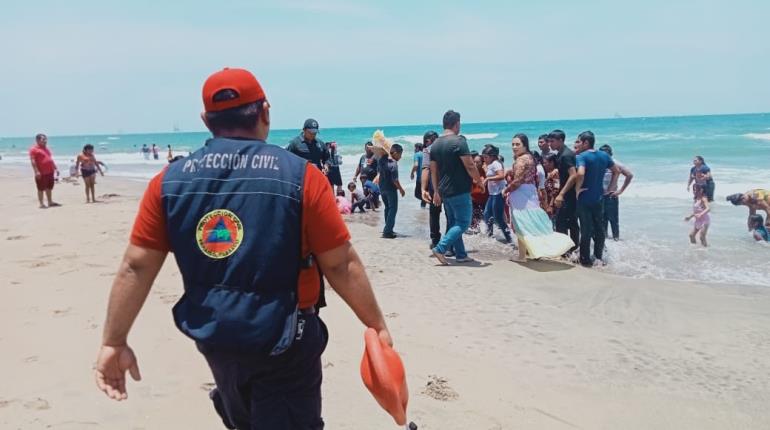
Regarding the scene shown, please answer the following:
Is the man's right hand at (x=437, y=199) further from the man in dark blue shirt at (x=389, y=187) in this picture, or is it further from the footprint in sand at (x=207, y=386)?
the footprint in sand at (x=207, y=386)

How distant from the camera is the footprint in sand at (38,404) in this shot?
3.43 m

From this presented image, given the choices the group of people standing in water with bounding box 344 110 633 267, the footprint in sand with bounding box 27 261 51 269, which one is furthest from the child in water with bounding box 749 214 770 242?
the footprint in sand with bounding box 27 261 51 269

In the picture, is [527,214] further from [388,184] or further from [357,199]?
[357,199]

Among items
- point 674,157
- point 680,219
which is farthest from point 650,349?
point 674,157

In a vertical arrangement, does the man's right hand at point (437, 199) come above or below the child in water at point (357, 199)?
above

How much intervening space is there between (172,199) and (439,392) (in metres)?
2.32

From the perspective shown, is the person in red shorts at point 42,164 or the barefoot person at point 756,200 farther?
the person in red shorts at point 42,164

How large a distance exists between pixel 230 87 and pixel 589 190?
614 centimetres

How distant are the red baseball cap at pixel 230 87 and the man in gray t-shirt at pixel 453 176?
4.89 m

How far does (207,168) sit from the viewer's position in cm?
197

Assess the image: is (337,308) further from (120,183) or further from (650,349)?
(120,183)

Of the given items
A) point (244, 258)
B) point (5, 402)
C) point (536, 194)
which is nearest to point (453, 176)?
point (536, 194)

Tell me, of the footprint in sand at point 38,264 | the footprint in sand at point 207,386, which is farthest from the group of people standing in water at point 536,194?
the footprint in sand at point 38,264

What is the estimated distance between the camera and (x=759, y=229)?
356 inches
